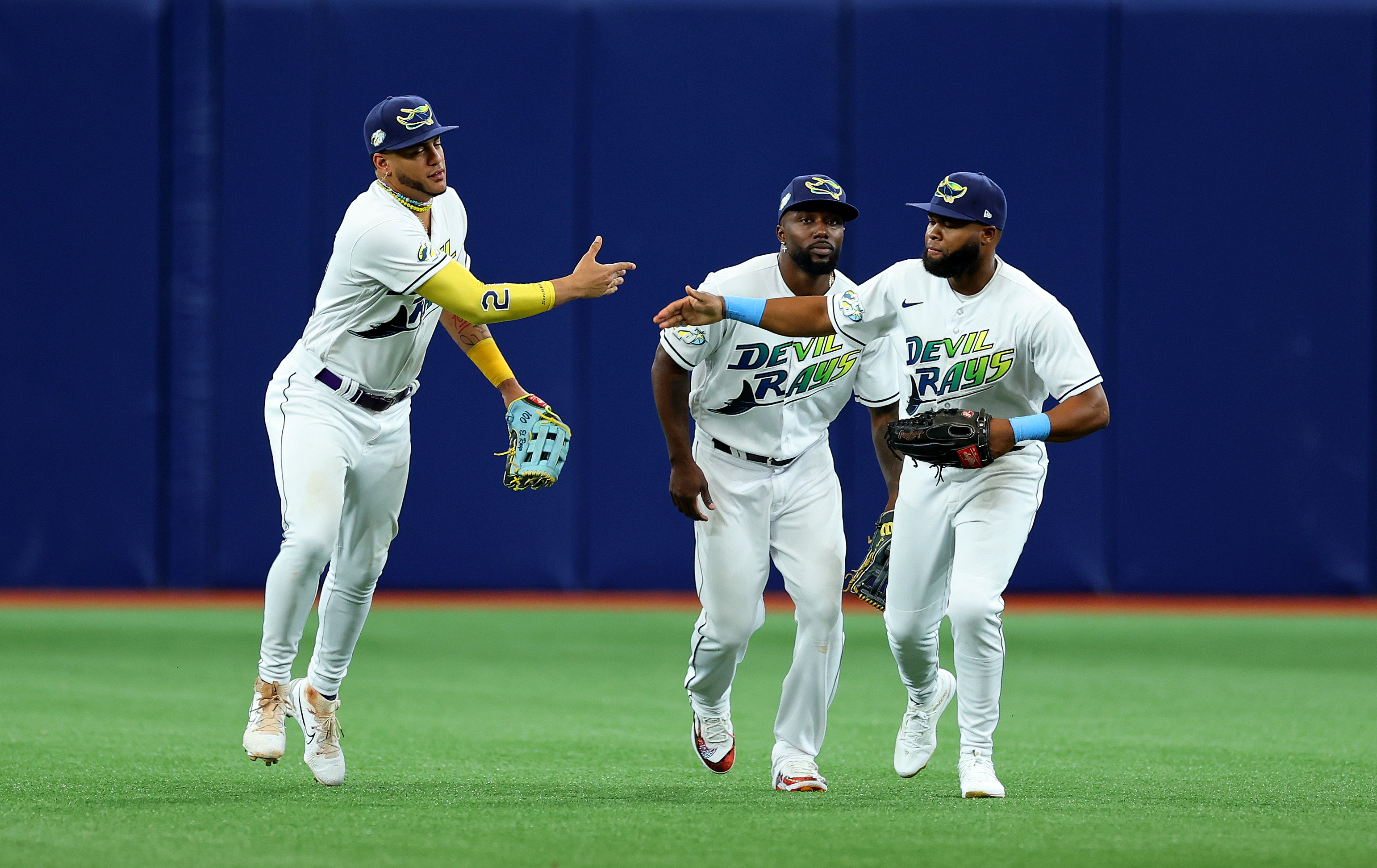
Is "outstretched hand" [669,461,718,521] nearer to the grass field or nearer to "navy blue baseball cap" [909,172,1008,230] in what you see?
the grass field

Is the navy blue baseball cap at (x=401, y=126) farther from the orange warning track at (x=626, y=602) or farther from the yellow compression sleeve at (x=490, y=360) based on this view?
the orange warning track at (x=626, y=602)

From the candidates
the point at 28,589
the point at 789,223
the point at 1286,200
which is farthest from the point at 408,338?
the point at 1286,200

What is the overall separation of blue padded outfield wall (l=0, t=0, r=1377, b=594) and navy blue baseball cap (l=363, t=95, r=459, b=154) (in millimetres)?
7162

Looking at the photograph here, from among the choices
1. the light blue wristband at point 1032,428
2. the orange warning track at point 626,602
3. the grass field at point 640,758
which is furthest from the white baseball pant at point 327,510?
the orange warning track at point 626,602

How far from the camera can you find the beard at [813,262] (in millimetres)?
5352

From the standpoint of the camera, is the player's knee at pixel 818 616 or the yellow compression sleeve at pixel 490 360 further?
the yellow compression sleeve at pixel 490 360

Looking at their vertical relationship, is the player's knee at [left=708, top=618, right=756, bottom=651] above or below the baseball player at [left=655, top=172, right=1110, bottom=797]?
below

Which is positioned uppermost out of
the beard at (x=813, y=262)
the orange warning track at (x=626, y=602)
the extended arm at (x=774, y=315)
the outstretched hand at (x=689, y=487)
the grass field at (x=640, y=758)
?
the beard at (x=813, y=262)

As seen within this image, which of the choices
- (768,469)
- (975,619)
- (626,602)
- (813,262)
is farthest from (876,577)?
(626,602)

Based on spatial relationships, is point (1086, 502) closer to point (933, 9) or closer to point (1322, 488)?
point (1322, 488)

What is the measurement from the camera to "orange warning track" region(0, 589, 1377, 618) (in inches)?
463

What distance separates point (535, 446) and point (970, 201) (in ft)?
5.50

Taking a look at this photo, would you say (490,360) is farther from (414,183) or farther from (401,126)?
(401,126)

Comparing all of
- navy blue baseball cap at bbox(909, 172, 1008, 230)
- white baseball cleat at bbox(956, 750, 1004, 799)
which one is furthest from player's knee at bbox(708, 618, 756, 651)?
navy blue baseball cap at bbox(909, 172, 1008, 230)
